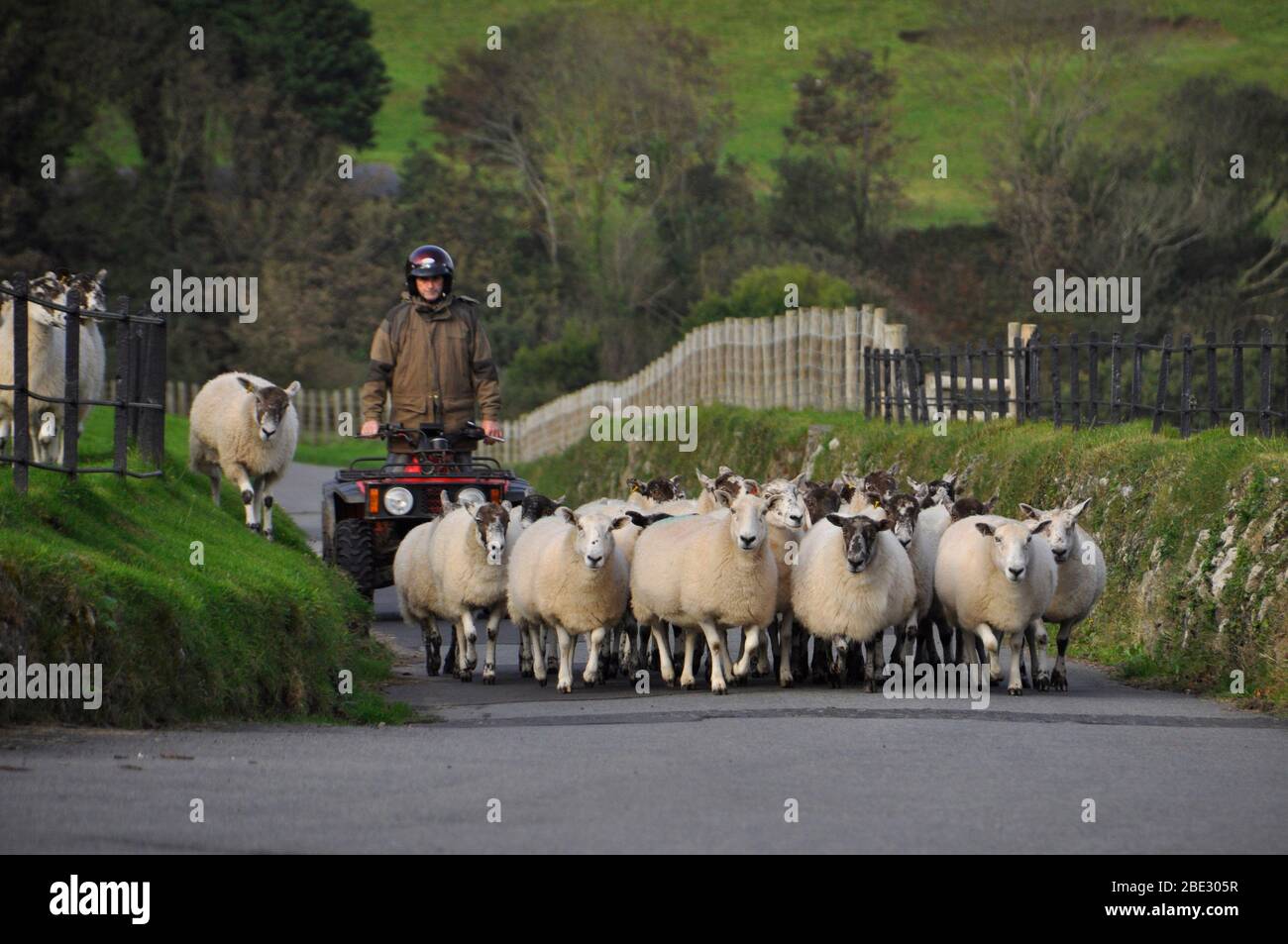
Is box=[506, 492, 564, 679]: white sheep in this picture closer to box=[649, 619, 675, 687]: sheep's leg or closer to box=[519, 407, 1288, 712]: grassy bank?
box=[649, 619, 675, 687]: sheep's leg

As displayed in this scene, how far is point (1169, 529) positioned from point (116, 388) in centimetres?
877

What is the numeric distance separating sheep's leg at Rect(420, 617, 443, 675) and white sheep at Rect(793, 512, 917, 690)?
3.18 m

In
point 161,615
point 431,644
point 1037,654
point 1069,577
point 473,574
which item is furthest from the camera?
point 431,644

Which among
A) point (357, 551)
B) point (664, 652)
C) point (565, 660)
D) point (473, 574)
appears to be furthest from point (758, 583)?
point (357, 551)

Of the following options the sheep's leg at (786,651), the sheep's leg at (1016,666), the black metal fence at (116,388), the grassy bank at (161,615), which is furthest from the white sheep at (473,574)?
the sheep's leg at (1016,666)

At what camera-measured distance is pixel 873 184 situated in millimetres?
81188

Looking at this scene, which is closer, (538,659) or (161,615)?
(161,615)

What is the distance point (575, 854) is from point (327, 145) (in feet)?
234

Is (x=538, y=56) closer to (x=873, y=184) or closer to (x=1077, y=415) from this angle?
(x=873, y=184)

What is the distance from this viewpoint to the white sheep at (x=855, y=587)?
51.3 feet

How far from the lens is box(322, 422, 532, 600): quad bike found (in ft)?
61.3

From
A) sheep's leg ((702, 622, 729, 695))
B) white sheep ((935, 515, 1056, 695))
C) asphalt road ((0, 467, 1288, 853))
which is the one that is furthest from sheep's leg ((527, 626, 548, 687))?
white sheep ((935, 515, 1056, 695))

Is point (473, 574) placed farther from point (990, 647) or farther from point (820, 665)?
point (990, 647)

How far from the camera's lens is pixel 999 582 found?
15992 millimetres
